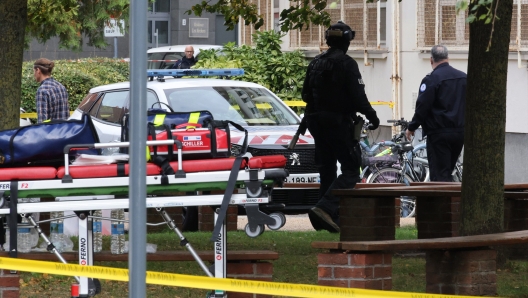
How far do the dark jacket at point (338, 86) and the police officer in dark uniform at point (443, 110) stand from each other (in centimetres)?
160

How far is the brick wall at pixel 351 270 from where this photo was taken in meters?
6.73

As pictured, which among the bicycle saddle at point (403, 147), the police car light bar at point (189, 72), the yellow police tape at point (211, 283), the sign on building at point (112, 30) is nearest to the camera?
the yellow police tape at point (211, 283)

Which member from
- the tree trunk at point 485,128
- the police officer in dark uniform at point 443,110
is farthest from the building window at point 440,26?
the tree trunk at point 485,128

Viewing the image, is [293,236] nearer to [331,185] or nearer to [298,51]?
[331,185]

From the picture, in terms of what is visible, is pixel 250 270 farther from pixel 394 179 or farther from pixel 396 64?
pixel 396 64

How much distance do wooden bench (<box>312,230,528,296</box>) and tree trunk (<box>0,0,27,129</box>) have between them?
3.27 meters

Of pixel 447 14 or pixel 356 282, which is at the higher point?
pixel 447 14

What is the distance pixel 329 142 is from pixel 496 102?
8.75 ft

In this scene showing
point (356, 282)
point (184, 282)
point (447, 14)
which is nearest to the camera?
point (184, 282)

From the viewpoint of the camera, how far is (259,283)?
6.19 meters

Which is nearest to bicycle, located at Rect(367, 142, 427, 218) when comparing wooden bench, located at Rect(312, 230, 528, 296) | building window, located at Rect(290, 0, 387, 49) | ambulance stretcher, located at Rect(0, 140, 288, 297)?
building window, located at Rect(290, 0, 387, 49)

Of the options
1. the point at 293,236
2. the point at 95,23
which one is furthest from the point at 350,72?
the point at 95,23

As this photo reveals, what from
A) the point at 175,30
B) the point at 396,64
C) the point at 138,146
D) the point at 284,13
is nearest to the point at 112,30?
the point at 396,64

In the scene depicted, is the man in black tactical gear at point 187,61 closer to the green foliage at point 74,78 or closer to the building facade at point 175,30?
the green foliage at point 74,78
